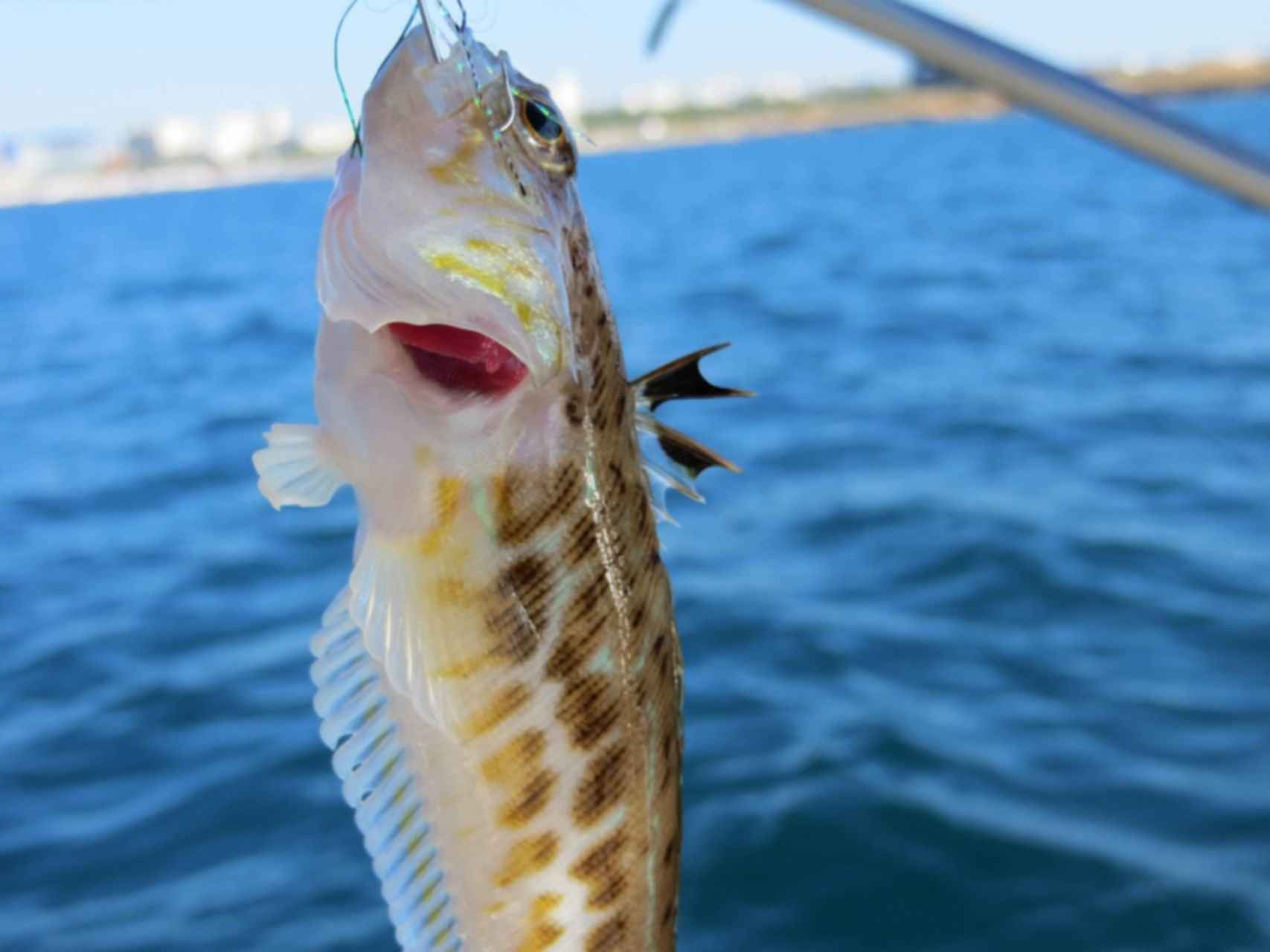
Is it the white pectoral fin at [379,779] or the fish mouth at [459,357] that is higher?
the fish mouth at [459,357]

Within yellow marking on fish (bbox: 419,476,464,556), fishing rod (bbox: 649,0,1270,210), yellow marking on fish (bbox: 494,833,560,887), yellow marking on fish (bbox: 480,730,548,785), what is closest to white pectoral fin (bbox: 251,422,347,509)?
yellow marking on fish (bbox: 419,476,464,556)

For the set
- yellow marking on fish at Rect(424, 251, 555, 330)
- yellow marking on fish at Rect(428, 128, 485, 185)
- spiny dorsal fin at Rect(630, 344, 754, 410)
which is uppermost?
yellow marking on fish at Rect(428, 128, 485, 185)

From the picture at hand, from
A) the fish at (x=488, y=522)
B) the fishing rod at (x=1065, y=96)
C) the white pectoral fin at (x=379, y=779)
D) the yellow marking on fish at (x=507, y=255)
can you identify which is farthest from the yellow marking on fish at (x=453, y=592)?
the fishing rod at (x=1065, y=96)

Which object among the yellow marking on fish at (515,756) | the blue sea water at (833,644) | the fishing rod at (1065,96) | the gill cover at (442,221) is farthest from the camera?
the blue sea water at (833,644)

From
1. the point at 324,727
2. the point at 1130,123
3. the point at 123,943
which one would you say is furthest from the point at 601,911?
the point at 123,943

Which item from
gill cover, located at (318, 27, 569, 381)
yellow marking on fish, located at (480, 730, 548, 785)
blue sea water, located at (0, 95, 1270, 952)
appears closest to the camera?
gill cover, located at (318, 27, 569, 381)

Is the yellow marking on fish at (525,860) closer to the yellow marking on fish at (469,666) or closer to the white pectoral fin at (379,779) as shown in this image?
the white pectoral fin at (379,779)

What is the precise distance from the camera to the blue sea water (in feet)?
20.0

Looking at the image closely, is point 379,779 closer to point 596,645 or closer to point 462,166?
point 596,645

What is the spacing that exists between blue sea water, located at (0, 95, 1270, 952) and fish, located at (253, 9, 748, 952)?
4364mm

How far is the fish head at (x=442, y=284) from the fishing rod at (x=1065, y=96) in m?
1.23

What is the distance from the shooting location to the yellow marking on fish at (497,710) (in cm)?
162

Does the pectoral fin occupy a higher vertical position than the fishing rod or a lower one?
lower

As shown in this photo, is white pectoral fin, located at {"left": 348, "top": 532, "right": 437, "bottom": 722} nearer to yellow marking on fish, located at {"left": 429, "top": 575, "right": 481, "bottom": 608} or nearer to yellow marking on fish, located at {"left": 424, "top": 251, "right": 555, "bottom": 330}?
yellow marking on fish, located at {"left": 429, "top": 575, "right": 481, "bottom": 608}
